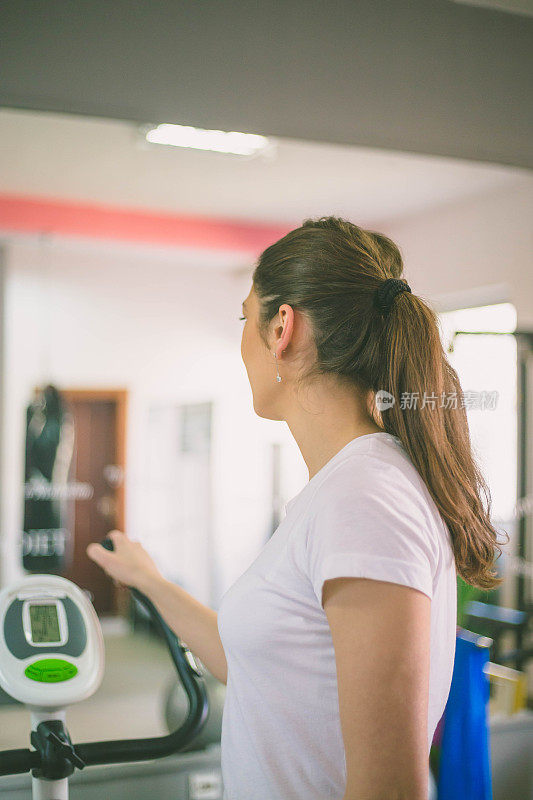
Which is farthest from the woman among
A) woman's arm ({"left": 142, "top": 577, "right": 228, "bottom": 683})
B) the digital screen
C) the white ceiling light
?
the white ceiling light

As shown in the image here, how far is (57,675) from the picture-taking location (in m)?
1.26

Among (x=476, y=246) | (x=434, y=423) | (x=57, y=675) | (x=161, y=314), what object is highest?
(x=476, y=246)

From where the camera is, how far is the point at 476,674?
1998mm

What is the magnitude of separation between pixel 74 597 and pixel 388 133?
4.49ft

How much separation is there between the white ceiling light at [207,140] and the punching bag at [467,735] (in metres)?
1.48

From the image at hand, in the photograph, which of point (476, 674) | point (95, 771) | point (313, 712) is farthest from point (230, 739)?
point (476, 674)

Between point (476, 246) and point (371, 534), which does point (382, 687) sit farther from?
point (476, 246)

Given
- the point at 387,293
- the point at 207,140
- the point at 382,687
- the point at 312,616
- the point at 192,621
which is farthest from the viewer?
the point at 207,140

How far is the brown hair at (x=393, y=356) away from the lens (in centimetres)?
103

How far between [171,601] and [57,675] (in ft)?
0.80

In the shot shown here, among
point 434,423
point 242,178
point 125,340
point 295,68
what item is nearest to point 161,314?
point 125,340

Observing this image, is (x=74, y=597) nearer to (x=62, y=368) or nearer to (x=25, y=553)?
(x=25, y=553)

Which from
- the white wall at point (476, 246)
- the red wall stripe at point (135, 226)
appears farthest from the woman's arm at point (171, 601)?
the white wall at point (476, 246)

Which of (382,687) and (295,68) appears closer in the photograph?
(382,687)
